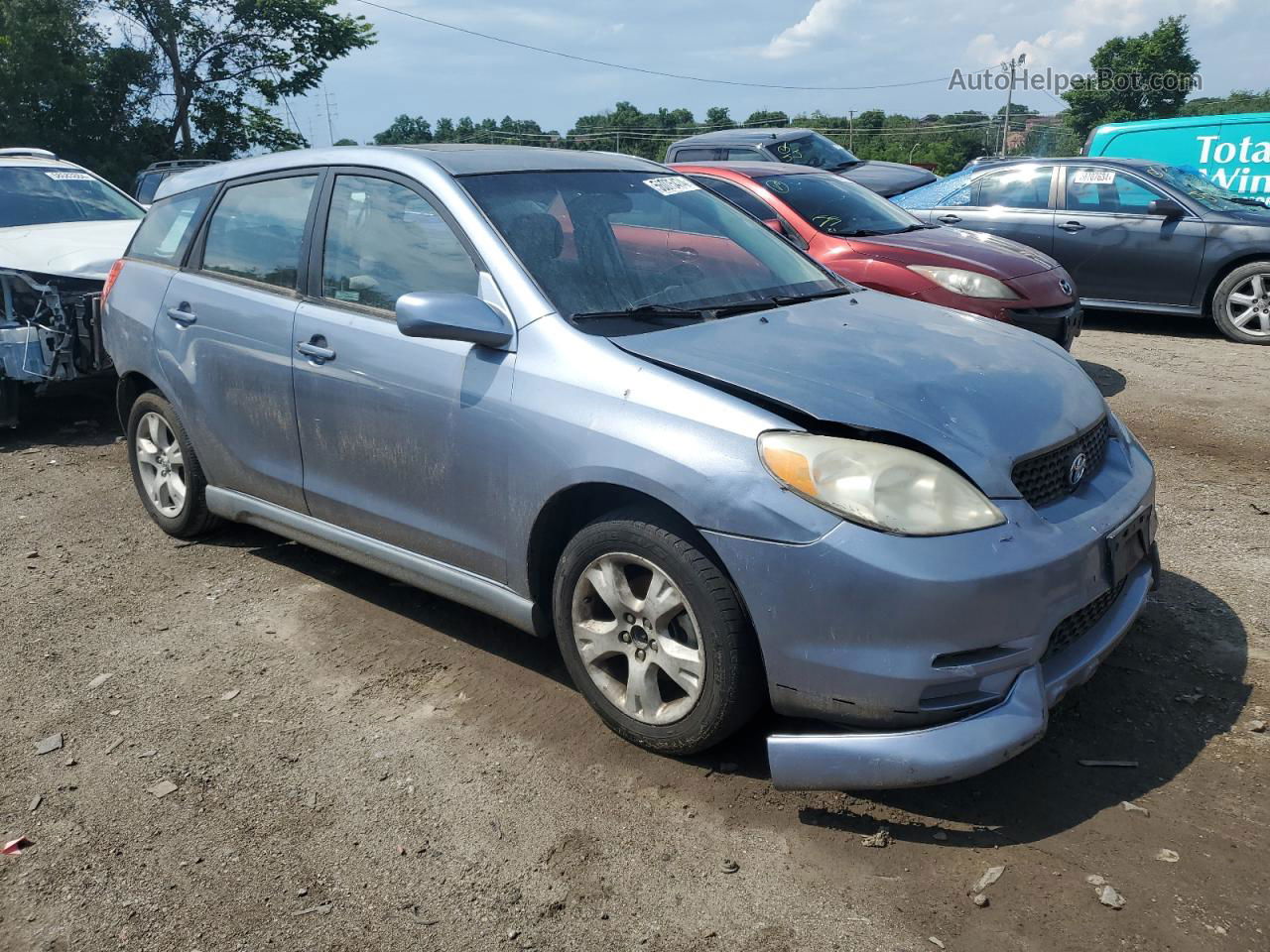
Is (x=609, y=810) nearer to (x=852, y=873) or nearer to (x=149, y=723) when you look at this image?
(x=852, y=873)

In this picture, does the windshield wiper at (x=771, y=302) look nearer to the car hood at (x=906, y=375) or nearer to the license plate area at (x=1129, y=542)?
the car hood at (x=906, y=375)

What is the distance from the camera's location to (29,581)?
16.3 ft

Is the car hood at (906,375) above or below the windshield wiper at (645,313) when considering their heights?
below

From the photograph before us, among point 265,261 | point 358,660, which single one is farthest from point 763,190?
point 358,660

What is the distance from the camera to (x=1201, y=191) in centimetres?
1005

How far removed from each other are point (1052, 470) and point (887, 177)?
13197 mm

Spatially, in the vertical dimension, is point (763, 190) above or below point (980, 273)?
above

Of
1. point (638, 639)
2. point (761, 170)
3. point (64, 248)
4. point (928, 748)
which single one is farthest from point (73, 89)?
point (928, 748)

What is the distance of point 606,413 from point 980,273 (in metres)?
4.90

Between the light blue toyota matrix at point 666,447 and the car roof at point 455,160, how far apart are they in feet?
0.06

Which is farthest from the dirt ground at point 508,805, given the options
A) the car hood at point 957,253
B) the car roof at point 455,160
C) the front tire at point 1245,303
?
the front tire at point 1245,303

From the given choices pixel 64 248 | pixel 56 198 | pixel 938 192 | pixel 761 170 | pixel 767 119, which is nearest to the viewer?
pixel 64 248

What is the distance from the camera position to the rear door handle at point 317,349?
3.99 metres

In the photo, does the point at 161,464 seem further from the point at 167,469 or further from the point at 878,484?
the point at 878,484
